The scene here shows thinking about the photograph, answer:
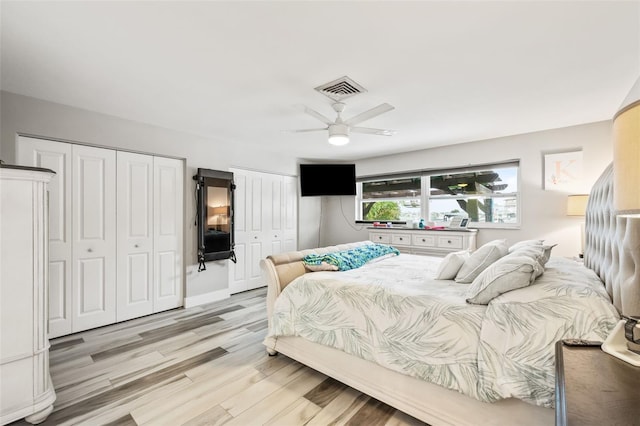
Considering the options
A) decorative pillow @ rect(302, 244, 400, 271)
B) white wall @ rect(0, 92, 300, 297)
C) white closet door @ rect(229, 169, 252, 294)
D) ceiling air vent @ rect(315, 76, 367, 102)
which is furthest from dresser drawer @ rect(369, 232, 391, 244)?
ceiling air vent @ rect(315, 76, 367, 102)

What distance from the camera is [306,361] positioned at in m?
2.25

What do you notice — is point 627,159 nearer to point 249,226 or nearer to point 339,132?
point 339,132

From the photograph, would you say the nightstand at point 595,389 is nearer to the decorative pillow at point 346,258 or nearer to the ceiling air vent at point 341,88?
the decorative pillow at point 346,258

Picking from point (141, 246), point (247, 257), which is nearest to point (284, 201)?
point (247, 257)

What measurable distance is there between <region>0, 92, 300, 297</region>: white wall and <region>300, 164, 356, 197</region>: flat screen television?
709mm

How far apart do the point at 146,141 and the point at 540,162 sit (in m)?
5.05

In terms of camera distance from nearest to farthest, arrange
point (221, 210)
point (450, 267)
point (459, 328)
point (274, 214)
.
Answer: point (459, 328), point (450, 267), point (221, 210), point (274, 214)

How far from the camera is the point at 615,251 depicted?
4.70 feet

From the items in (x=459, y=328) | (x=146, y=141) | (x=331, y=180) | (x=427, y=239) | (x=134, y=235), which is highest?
(x=146, y=141)

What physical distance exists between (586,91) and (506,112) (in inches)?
25.6

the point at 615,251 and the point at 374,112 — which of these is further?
the point at 374,112

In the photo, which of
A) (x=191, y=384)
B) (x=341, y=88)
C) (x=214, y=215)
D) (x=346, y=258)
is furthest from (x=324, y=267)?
(x=214, y=215)

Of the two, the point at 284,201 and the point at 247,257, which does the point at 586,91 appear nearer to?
the point at 284,201

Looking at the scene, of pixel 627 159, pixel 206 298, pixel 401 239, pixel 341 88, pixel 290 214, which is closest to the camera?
pixel 627 159
